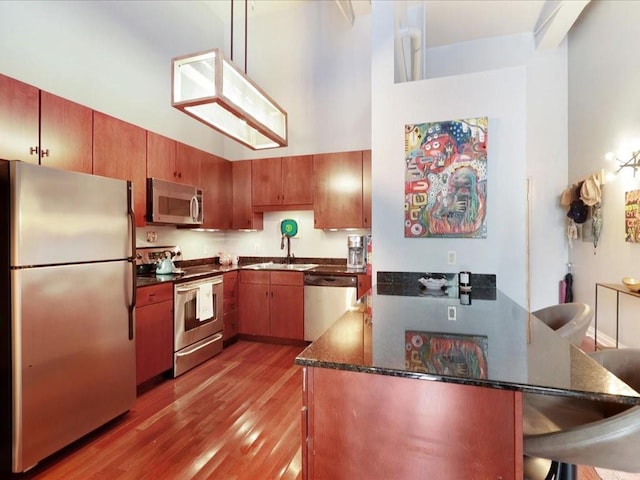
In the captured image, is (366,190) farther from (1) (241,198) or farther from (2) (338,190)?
(1) (241,198)

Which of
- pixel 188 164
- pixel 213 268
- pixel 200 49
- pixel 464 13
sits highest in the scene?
pixel 464 13

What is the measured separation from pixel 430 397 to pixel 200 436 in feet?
5.88

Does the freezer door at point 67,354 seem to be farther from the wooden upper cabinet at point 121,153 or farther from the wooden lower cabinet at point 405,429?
the wooden lower cabinet at point 405,429

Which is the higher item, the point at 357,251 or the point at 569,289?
the point at 357,251

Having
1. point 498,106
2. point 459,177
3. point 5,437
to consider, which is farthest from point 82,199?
point 498,106

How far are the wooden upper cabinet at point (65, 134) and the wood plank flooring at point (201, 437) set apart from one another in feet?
6.18

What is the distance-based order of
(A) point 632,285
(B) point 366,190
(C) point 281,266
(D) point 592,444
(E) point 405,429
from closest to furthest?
1. (D) point 592,444
2. (E) point 405,429
3. (A) point 632,285
4. (B) point 366,190
5. (C) point 281,266

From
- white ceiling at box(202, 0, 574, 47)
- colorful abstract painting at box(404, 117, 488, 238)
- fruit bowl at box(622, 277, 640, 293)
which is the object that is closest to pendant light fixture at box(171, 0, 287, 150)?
colorful abstract painting at box(404, 117, 488, 238)

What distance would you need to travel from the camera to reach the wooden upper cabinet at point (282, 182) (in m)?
3.94

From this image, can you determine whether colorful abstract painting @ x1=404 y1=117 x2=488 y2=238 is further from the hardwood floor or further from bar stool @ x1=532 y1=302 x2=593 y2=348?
the hardwood floor

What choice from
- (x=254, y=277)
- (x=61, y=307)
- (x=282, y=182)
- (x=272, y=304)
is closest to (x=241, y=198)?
(x=282, y=182)

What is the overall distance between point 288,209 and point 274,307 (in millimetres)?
1267

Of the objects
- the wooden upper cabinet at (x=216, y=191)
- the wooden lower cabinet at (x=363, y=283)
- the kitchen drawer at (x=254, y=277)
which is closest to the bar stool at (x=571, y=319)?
the wooden lower cabinet at (x=363, y=283)

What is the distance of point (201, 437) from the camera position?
2035mm
